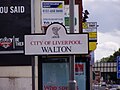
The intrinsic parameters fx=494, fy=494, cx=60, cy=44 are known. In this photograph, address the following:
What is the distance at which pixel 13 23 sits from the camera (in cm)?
2230

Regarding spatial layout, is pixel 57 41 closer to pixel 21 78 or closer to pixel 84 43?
pixel 84 43

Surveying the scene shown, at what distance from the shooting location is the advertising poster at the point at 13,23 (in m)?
22.0

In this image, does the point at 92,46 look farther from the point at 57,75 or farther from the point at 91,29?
the point at 57,75

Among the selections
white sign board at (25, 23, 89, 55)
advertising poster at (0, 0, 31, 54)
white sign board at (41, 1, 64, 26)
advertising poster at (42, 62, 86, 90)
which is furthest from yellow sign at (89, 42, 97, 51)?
white sign board at (25, 23, 89, 55)

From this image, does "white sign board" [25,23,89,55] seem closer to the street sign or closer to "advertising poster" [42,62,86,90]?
"advertising poster" [42,62,86,90]

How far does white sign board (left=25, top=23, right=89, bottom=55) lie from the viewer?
47.3 ft

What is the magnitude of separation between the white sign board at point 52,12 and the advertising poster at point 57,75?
8.79ft

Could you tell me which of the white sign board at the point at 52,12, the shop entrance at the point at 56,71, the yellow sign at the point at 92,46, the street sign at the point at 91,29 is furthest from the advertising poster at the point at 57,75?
the street sign at the point at 91,29

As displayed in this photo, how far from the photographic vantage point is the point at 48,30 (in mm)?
14695

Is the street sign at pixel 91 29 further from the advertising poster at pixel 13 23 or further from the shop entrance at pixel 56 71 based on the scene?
the shop entrance at pixel 56 71

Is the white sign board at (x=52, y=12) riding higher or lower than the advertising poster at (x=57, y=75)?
higher

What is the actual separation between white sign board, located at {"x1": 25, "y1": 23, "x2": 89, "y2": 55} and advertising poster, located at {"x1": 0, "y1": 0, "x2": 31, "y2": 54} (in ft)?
24.2

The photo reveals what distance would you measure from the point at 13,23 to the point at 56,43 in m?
8.14

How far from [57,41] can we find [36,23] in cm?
778
